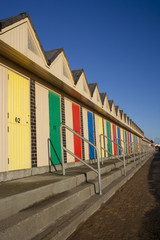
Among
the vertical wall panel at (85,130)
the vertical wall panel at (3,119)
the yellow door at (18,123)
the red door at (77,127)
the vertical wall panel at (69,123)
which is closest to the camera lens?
the vertical wall panel at (3,119)

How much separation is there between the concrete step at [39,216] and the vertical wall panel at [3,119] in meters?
1.86

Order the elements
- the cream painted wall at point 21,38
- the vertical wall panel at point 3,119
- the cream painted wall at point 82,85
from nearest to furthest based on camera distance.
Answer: the vertical wall panel at point 3,119
the cream painted wall at point 21,38
the cream painted wall at point 82,85

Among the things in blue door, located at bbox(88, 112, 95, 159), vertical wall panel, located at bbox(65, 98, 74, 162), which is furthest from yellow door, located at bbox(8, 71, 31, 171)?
blue door, located at bbox(88, 112, 95, 159)

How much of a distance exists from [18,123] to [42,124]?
46.6 inches

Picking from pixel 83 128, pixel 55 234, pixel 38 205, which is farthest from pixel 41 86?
pixel 55 234

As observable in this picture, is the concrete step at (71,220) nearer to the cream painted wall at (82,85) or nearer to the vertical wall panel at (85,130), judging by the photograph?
the vertical wall panel at (85,130)

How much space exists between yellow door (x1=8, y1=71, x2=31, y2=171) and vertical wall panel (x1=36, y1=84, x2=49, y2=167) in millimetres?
525

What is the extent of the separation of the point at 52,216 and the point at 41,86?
472 centimetres

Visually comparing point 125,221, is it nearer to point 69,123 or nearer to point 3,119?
point 3,119

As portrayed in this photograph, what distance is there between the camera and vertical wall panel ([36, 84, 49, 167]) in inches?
247

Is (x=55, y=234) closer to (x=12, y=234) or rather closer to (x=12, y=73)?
(x=12, y=234)

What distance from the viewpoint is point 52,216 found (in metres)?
2.91

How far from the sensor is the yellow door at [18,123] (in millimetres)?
5172

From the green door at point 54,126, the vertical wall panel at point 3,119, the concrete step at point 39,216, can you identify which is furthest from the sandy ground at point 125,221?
the green door at point 54,126
